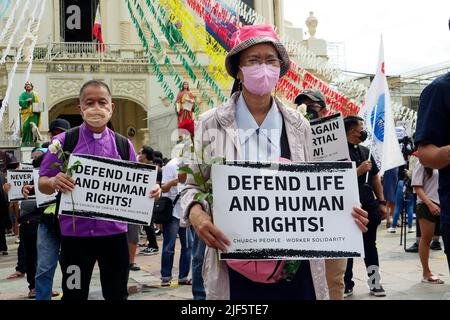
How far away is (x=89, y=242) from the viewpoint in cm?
391

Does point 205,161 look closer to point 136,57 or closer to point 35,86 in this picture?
point 35,86

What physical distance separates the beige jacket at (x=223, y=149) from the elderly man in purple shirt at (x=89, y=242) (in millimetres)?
1284

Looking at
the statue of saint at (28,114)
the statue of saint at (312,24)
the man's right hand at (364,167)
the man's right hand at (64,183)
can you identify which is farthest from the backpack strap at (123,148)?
the statue of saint at (312,24)

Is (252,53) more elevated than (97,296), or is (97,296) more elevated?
(252,53)

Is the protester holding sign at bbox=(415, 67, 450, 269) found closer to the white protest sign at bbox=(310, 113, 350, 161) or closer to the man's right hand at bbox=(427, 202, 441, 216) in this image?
the white protest sign at bbox=(310, 113, 350, 161)

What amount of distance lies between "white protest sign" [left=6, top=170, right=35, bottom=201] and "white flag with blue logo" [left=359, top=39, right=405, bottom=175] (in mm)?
5254

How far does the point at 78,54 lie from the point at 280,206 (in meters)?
24.6

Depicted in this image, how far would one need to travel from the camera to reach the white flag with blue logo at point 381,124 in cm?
683

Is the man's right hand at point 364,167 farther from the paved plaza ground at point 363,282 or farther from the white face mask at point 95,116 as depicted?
the white face mask at point 95,116

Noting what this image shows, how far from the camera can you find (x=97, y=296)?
6.82 m

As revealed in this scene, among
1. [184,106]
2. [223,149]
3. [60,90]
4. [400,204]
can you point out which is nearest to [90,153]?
[223,149]

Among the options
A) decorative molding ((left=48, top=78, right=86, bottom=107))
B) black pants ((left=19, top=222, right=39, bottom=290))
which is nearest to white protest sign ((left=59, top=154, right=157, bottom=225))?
black pants ((left=19, top=222, right=39, bottom=290))

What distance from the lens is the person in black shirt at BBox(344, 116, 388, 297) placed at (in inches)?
244

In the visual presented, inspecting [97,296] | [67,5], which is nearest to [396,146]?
[97,296]
